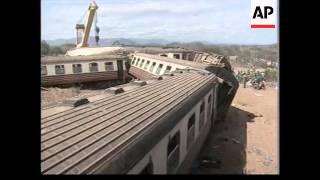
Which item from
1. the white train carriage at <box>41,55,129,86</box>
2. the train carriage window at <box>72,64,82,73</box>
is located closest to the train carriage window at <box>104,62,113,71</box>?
the white train carriage at <box>41,55,129,86</box>

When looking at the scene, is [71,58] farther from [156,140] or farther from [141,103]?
[156,140]

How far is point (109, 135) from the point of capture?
541cm

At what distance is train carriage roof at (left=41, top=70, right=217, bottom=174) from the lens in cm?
450

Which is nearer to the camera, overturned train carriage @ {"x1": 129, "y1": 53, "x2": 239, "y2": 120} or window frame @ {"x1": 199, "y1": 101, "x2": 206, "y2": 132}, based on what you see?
window frame @ {"x1": 199, "y1": 101, "x2": 206, "y2": 132}

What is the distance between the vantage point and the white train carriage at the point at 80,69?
837 inches

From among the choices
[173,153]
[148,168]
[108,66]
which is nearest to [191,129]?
[173,153]

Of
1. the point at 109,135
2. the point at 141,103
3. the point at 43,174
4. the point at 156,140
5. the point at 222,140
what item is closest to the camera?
the point at 43,174

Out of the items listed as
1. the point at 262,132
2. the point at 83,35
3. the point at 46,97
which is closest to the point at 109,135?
the point at 262,132

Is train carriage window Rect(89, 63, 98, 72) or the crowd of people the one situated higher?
train carriage window Rect(89, 63, 98, 72)

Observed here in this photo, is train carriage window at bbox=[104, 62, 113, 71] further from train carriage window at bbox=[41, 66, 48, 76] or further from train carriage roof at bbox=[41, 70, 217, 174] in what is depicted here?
train carriage roof at bbox=[41, 70, 217, 174]

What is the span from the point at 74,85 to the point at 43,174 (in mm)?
17736

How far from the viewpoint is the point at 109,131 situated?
556 centimetres

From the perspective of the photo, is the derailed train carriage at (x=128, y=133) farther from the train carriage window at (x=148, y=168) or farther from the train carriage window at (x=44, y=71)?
the train carriage window at (x=44, y=71)

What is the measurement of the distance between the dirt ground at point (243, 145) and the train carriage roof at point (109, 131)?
2289mm
